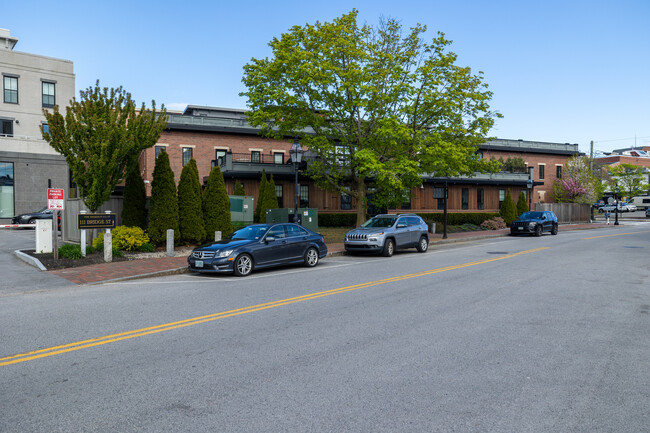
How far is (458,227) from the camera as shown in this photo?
36.6 m

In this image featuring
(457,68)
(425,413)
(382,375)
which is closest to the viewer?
(425,413)

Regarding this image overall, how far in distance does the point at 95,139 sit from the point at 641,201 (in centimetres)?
8610

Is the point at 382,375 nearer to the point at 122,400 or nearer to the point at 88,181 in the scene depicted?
the point at 122,400

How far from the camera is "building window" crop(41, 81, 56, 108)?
38.1 meters

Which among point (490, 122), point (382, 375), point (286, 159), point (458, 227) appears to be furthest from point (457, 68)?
point (382, 375)

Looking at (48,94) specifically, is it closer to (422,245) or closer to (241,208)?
(241,208)

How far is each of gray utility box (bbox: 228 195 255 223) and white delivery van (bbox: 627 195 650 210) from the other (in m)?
71.6

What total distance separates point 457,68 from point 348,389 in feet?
73.1

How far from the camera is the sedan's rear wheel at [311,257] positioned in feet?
48.2

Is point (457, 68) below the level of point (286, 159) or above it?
above

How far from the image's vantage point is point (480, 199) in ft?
143

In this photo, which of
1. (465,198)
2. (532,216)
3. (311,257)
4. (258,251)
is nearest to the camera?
(258,251)

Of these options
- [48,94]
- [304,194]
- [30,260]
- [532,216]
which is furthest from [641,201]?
[30,260]

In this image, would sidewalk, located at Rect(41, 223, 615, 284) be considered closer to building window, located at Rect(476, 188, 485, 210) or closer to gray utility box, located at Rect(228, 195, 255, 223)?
gray utility box, located at Rect(228, 195, 255, 223)
